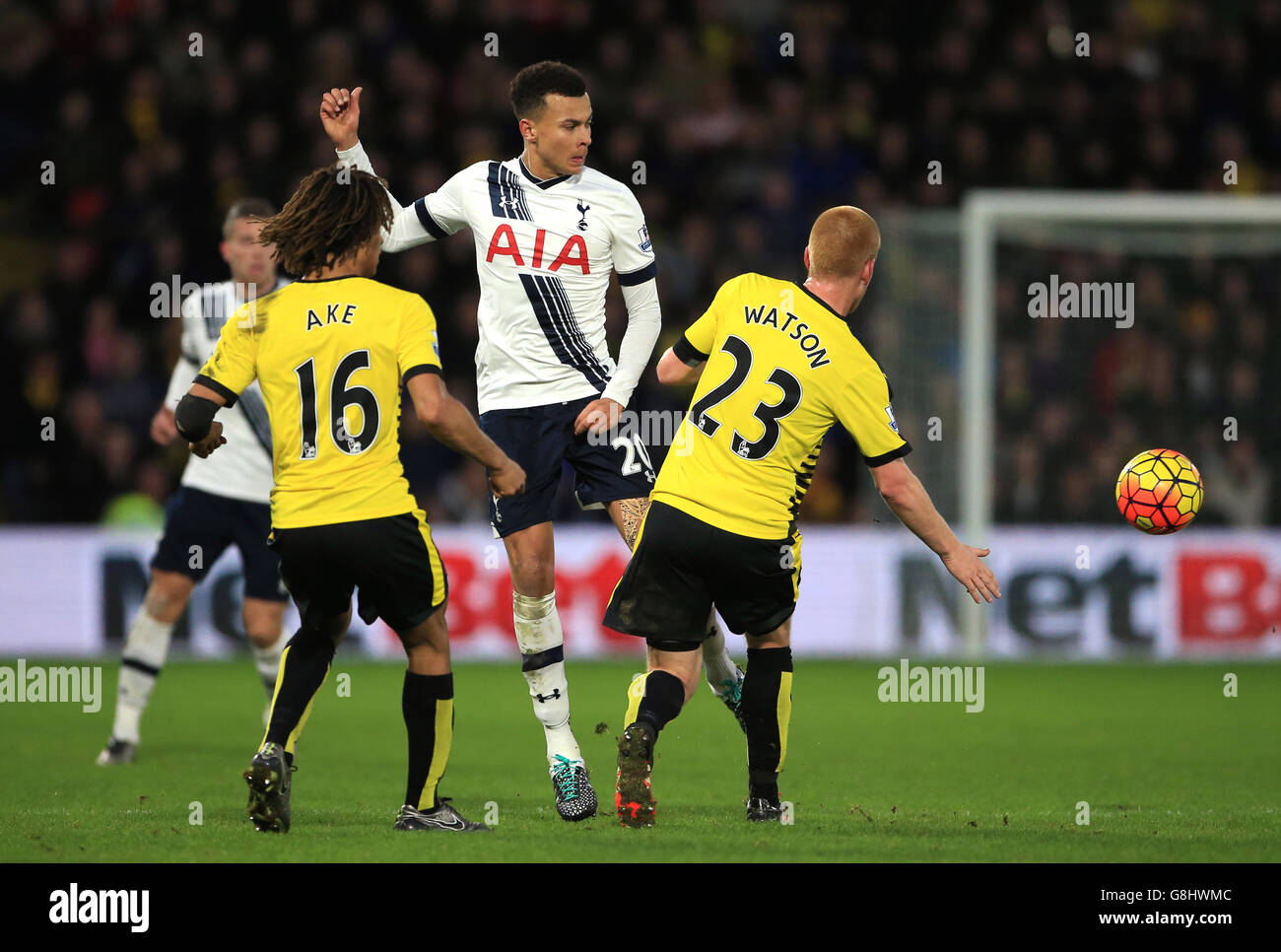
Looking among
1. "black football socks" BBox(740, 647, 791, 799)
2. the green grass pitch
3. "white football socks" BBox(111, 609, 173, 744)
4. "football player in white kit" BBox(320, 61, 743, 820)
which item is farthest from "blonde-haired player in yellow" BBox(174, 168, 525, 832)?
"white football socks" BBox(111, 609, 173, 744)

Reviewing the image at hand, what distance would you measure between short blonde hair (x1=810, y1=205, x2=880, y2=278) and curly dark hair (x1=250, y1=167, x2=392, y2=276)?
1.52 meters

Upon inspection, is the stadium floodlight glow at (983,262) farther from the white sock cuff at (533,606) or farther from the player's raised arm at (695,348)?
the player's raised arm at (695,348)

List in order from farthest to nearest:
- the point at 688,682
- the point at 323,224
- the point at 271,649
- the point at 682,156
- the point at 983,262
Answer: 1. the point at 682,156
2. the point at 983,262
3. the point at 271,649
4. the point at 688,682
5. the point at 323,224

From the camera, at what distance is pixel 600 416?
6117 millimetres

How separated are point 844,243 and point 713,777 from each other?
2669 mm

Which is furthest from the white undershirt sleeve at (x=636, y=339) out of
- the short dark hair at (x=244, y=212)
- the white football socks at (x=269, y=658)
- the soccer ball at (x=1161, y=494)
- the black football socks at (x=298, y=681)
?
the white football socks at (x=269, y=658)

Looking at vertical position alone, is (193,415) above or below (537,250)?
below

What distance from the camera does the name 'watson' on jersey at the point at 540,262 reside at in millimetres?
6312

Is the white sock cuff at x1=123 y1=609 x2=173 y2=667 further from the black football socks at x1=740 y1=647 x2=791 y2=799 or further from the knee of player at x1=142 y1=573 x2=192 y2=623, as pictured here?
the black football socks at x1=740 y1=647 x2=791 y2=799

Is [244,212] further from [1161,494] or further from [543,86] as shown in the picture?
[1161,494]

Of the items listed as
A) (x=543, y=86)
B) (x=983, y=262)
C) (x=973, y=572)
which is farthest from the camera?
(x=983, y=262)

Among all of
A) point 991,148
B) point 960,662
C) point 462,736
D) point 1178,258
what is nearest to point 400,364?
point 462,736

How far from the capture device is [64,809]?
6.23 meters

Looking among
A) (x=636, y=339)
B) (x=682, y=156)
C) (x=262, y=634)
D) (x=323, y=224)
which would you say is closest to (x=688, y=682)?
(x=636, y=339)
